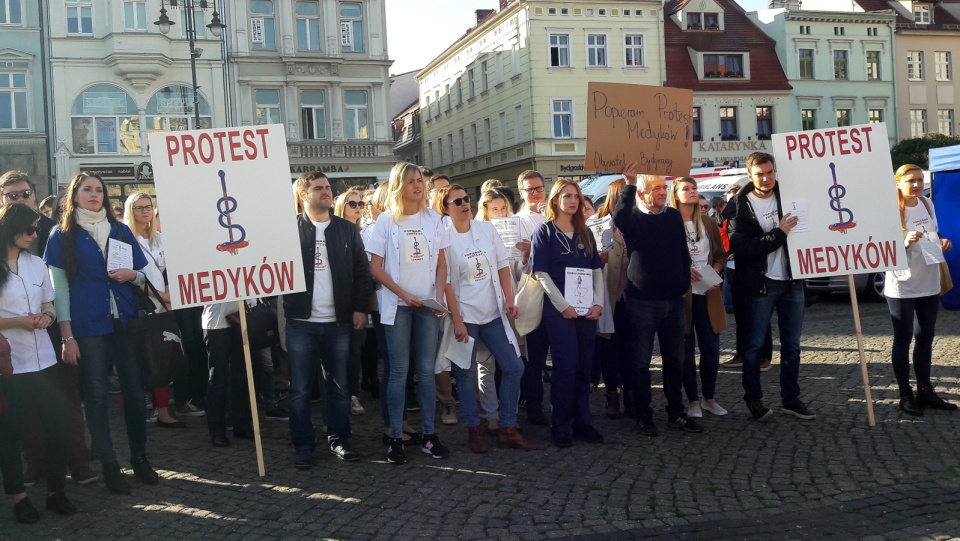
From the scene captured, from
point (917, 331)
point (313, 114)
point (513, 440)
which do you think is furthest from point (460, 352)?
point (313, 114)

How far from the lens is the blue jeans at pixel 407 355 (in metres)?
6.59

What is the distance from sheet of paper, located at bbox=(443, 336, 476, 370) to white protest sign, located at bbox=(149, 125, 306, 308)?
3.88 ft

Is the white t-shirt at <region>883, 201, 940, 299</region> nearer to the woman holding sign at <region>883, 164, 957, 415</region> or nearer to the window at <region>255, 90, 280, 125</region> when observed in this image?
the woman holding sign at <region>883, 164, 957, 415</region>

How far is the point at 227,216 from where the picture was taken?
6363 mm

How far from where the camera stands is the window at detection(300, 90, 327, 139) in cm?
3581

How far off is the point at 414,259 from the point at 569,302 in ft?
3.93

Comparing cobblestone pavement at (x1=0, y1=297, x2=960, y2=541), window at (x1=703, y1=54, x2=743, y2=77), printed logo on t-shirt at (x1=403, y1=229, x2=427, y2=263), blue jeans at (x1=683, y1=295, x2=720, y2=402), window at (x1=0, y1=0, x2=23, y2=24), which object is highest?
window at (x1=0, y1=0, x2=23, y2=24)

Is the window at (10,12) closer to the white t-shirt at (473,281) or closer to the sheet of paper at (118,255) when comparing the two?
the sheet of paper at (118,255)

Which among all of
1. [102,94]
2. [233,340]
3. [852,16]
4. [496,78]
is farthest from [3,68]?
[852,16]

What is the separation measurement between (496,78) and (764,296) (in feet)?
130

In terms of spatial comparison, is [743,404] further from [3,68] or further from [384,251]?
[3,68]

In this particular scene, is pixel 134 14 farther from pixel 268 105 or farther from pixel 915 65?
pixel 915 65

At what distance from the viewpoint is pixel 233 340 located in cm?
729

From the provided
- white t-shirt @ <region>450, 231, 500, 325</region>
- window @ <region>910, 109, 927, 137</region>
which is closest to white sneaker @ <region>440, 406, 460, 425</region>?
white t-shirt @ <region>450, 231, 500, 325</region>
